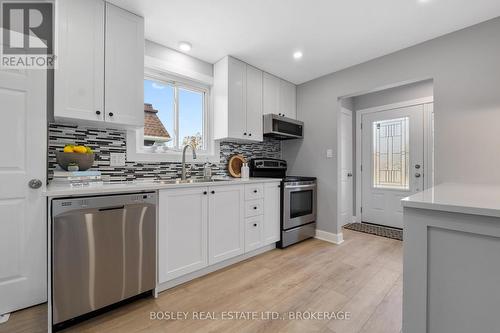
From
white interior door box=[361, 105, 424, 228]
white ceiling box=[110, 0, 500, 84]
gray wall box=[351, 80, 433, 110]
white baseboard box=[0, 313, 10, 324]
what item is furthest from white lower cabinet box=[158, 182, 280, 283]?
gray wall box=[351, 80, 433, 110]

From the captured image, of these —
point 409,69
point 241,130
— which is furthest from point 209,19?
point 409,69

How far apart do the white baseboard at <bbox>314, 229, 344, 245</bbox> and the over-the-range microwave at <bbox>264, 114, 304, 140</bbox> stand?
152 centimetres

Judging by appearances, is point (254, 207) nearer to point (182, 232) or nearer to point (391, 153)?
point (182, 232)

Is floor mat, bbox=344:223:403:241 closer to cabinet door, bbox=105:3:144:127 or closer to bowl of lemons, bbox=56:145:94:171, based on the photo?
cabinet door, bbox=105:3:144:127

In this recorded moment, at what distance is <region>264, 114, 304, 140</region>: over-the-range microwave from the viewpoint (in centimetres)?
320

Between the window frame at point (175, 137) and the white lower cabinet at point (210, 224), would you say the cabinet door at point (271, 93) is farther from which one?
the white lower cabinet at point (210, 224)

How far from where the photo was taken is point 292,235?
3.06 m

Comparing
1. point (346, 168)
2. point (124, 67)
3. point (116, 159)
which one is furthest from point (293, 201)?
point (124, 67)

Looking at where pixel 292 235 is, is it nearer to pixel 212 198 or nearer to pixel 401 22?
pixel 212 198

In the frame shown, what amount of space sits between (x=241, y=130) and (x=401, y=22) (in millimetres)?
1979

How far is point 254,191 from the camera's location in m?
2.64

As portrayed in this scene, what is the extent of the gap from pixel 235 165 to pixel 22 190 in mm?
2168

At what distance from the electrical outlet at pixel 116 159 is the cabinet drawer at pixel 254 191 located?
1309 millimetres

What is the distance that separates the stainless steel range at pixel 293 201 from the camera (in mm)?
2990
